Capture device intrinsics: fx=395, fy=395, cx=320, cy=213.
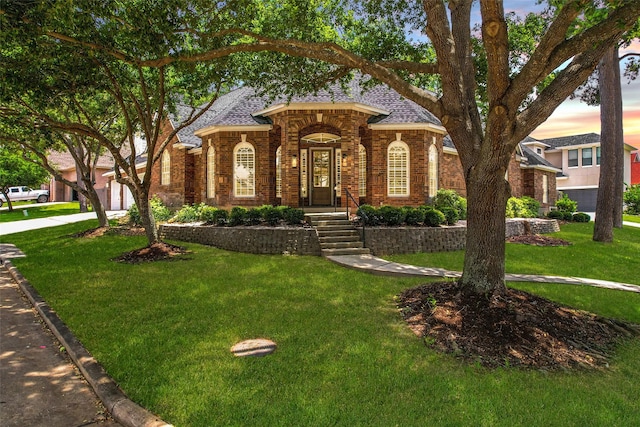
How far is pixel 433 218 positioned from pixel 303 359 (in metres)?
9.47

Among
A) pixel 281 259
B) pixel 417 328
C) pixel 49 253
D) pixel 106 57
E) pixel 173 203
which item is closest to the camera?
pixel 417 328

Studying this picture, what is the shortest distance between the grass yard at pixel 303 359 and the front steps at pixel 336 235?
2.82 m

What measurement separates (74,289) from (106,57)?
572 cm

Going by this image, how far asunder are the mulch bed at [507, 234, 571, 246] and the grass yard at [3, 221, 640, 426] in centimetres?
670

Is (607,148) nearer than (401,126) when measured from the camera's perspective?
Yes

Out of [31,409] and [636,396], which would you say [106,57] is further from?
[636,396]

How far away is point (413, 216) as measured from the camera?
13.1 m

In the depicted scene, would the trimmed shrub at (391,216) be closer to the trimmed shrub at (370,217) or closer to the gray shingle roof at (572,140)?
the trimmed shrub at (370,217)

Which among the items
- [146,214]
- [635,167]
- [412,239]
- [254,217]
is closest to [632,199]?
[635,167]

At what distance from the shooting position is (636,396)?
12.6 ft

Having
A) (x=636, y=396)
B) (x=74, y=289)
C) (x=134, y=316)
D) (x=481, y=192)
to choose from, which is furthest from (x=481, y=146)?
(x=74, y=289)

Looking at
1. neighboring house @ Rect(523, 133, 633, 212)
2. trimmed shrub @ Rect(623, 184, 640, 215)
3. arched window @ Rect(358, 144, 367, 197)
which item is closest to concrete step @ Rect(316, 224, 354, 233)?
arched window @ Rect(358, 144, 367, 197)

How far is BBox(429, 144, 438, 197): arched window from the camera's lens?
17.3m

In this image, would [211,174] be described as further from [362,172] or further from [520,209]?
[520,209]
